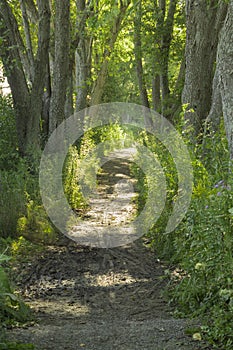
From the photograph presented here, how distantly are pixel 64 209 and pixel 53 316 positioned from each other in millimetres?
4479

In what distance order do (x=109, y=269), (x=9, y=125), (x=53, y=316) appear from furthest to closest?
(x=9, y=125), (x=109, y=269), (x=53, y=316)

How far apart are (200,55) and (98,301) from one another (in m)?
5.86

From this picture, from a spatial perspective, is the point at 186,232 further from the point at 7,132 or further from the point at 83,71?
the point at 83,71

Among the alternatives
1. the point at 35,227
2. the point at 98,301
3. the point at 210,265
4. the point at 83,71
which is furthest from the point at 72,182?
the point at 83,71

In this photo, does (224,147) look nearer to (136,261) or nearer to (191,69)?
(136,261)

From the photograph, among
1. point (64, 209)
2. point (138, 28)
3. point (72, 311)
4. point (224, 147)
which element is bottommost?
point (72, 311)

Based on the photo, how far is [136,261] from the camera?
765 centimetres

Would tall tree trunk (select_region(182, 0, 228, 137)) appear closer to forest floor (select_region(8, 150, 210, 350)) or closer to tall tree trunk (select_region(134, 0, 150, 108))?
forest floor (select_region(8, 150, 210, 350))

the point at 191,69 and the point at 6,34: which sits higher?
the point at 6,34

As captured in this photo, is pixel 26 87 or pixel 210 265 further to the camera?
pixel 26 87

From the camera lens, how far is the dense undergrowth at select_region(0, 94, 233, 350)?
4613 mm

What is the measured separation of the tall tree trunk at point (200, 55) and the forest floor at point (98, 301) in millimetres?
3063

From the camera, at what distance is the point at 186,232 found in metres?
6.02

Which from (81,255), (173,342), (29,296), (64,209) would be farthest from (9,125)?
(173,342)
